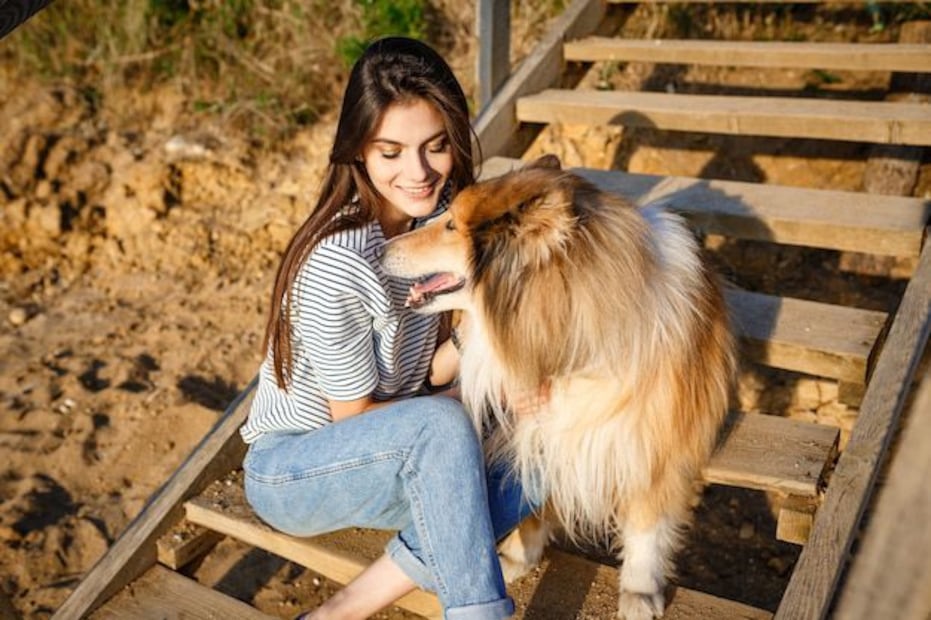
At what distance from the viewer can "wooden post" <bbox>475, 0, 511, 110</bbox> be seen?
11.8ft

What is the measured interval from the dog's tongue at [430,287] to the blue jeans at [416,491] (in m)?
0.25

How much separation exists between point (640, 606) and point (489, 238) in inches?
37.5

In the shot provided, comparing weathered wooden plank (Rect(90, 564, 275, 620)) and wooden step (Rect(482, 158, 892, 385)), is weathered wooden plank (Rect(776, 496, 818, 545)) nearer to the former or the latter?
wooden step (Rect(482, 158, 892, 385))

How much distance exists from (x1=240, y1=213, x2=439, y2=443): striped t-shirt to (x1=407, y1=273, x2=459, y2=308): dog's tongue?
0.06m

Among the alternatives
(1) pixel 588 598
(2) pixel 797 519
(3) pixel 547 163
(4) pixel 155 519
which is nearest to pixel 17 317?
(4) pixel 155 519

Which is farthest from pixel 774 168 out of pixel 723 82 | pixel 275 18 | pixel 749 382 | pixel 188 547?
pixel 188 547

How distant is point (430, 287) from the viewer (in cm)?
209

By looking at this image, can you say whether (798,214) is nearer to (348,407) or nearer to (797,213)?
(797,213)

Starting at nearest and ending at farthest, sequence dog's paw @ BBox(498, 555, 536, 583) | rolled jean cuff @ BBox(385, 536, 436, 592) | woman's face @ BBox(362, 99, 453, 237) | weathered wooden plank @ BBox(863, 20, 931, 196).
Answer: rolled jean cuff @ BBox(385, 536, 436, 592) < woman's face @ BBox(362, 99, 453, 237) < dog's paw @ BBox(498, 555, 536, 583) < weathered wooden plank @ BBox(863, 20, 931, 196)

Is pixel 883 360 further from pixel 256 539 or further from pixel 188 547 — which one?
pixel 188 547

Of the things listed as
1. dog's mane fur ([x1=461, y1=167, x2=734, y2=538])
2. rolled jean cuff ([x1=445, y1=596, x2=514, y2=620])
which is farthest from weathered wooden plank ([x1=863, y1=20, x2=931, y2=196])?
rolled jean cuff ([x1=445, y1=596, x2=514, y2=620])

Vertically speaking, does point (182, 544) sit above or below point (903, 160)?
below

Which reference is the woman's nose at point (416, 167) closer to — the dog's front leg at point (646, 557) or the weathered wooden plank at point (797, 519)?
the dog's front leg at point (646, 557)

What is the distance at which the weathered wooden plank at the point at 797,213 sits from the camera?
8.63 ft
